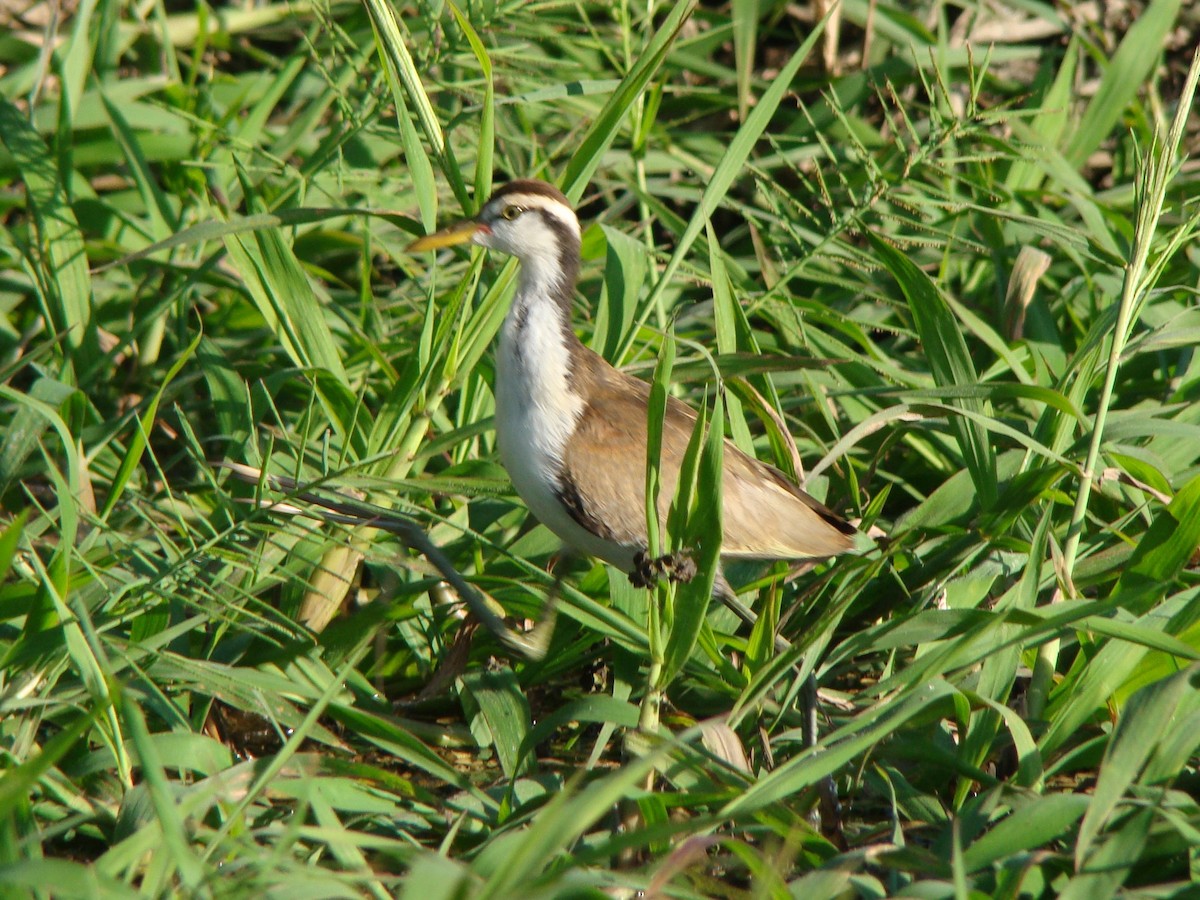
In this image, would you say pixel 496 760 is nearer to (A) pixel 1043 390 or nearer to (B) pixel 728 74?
(A) pixel 1043 390

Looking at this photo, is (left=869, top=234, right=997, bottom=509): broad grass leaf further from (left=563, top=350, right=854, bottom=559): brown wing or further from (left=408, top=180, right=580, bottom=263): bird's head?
(left=408, top=180, right=580, bottom=263): bird's head

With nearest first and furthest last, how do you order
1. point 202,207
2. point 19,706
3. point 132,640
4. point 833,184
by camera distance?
point 19,706 < point 132,640 < point 202,207 < point 833,184

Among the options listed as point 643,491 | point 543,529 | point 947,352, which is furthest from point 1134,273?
point 543,529

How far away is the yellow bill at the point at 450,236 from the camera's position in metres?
4.12

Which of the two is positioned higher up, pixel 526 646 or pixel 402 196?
pixel 402 196

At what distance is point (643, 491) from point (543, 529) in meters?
0.61

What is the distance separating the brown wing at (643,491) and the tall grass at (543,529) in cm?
19

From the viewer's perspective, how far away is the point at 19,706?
124 inches

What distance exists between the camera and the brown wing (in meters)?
3.78

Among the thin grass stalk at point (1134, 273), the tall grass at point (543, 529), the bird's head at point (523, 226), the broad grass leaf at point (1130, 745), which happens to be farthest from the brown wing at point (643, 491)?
the broad grass leaf at point (1130, 745)

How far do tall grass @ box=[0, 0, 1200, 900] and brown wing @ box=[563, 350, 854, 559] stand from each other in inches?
7.4

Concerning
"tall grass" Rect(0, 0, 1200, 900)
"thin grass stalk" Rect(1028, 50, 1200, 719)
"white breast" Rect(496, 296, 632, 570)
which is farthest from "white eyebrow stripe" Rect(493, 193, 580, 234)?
"thin grass stalk" Rect(1028, 50, 1200, 719)

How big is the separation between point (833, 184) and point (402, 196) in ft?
5.94

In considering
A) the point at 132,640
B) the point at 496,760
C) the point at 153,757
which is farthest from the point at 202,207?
the point at 153,757
